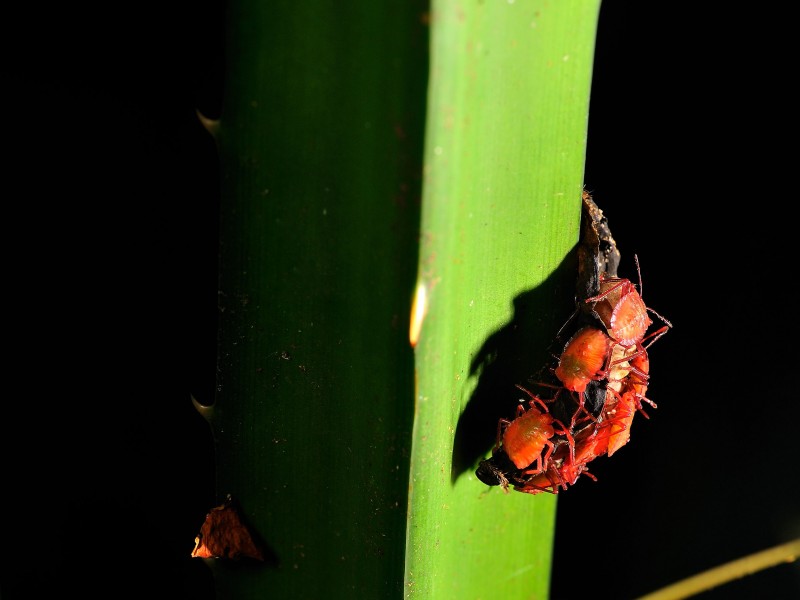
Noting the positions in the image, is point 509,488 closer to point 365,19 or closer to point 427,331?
point 427,331

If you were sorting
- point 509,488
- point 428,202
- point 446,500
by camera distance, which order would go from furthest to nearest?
point 509,488 < point 446,500 < point 428,202

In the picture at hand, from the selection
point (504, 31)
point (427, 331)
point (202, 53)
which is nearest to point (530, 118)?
point (504, 31)

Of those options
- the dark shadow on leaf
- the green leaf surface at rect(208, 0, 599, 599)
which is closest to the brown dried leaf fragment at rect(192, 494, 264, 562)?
the green leaf surface at rect(208, 0, 599, 599)

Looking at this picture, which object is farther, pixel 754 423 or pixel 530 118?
pixel 754 423

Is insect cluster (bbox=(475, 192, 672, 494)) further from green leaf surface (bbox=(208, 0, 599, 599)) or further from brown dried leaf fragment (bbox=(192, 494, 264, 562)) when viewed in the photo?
brown dried leaf fragment (bbox=(192, 494, 264, 562))

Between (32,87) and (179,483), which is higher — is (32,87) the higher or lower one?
the higher one

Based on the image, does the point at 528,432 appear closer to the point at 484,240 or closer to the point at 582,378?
the point at 582,378

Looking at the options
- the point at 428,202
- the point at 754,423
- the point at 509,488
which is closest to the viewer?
the point at 428,202
